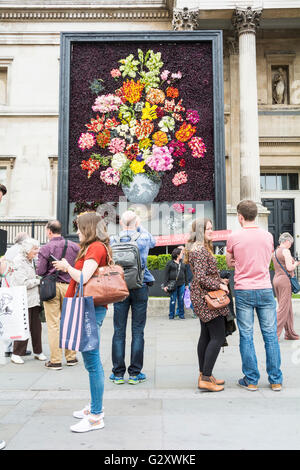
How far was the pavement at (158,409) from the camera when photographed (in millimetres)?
3035

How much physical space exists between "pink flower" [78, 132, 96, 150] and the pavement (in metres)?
6.84

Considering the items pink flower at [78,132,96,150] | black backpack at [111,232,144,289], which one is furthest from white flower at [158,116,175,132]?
black backpack at [111,232,144,289]

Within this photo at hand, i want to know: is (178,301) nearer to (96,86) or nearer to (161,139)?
(161,139)

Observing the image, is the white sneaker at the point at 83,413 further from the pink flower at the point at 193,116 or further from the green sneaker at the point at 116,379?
the pink flower at the point at 193,116

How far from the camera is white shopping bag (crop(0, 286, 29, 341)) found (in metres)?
3.61

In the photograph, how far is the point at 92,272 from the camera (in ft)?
10.8

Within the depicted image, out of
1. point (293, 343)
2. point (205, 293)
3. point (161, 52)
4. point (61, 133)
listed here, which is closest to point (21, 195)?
point (61, 133)

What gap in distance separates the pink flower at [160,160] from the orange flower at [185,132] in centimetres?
51

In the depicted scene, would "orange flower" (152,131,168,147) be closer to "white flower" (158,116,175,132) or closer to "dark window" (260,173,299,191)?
"white flower" (158,116,175,132)

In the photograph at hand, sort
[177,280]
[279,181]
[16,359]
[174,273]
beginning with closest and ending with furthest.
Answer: [16,359] → [177,280] → [174,273] → [279,181]

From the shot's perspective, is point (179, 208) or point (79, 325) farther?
point (179, 208)

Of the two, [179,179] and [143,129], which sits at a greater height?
[143,129]

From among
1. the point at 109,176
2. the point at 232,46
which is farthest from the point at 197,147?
the point at 232,46

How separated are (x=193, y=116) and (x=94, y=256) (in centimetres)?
920
